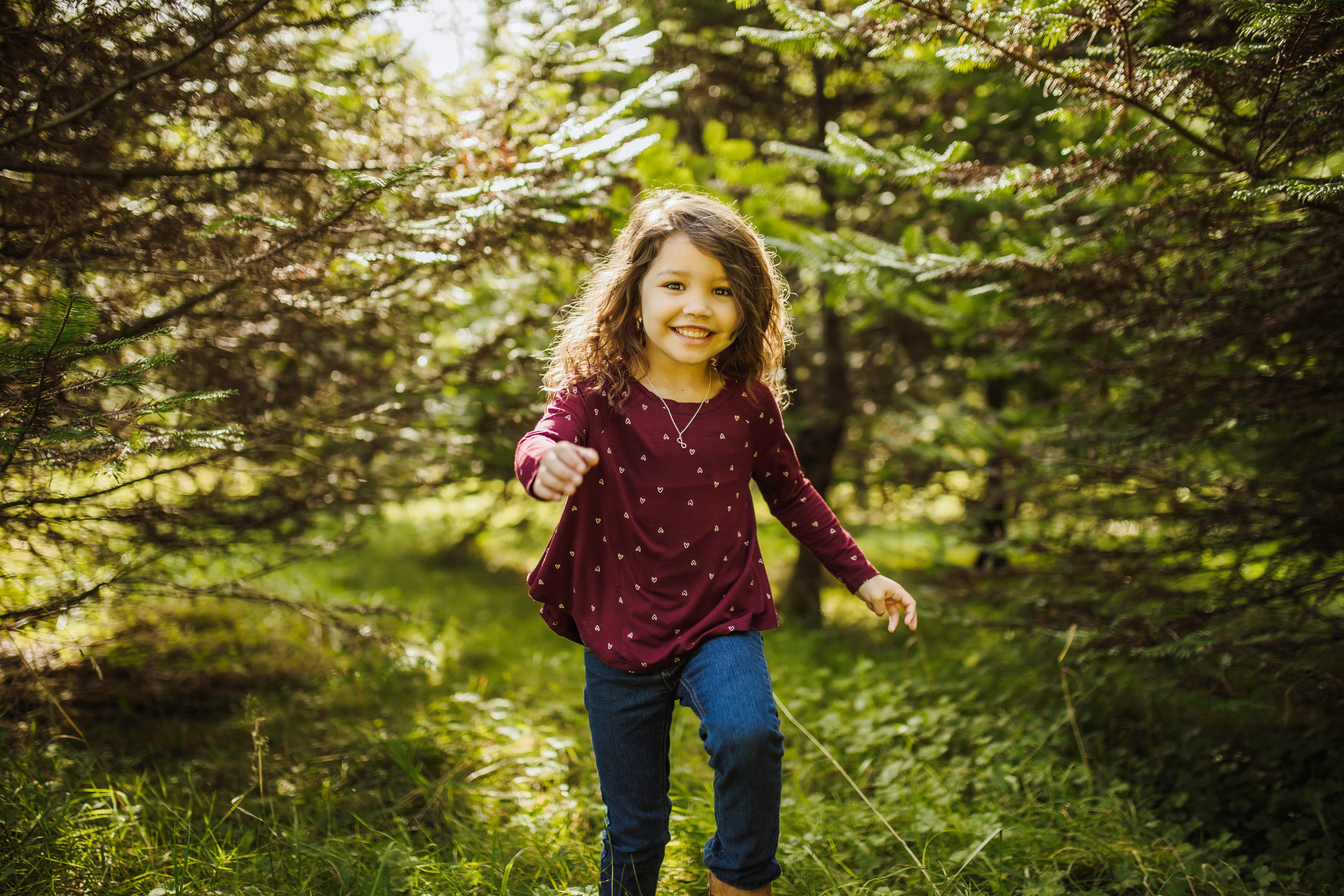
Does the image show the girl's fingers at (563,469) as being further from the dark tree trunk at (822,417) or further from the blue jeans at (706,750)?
the dark tree trunk at (822,417)

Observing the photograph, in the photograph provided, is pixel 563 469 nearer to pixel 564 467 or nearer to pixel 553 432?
pixel 564 467

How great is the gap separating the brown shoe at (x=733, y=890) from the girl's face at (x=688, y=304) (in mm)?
1395

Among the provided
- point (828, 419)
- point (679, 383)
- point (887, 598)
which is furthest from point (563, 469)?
point (828, 419)

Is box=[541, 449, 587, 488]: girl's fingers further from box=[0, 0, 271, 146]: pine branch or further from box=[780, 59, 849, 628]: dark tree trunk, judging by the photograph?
box=[780, 59, 849, 628]: dark tree trunk

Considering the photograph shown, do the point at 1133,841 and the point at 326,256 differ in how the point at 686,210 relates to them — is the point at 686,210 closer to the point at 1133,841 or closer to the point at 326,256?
the point at 326,256

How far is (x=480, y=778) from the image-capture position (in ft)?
10.7

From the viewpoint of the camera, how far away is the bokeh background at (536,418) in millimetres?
2422

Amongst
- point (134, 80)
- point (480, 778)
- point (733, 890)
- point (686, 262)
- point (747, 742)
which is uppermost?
point (134, 80)

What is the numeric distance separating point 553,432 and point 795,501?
33.4 inches

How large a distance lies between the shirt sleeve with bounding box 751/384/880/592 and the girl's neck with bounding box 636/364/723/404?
0.55 feet

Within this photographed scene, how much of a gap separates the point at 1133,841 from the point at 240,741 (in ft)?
12.2

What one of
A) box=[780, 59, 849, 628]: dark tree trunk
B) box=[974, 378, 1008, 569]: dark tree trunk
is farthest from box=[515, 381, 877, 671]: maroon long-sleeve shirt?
box=[780, 59, 849, 628]: dark tree trunk

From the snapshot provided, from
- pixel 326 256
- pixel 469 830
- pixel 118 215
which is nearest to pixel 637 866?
pixel 469 830

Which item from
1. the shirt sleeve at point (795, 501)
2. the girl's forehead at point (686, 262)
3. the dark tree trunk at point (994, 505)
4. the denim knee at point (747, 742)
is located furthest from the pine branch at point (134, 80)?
the dark tree trunk at point (994, 505)
